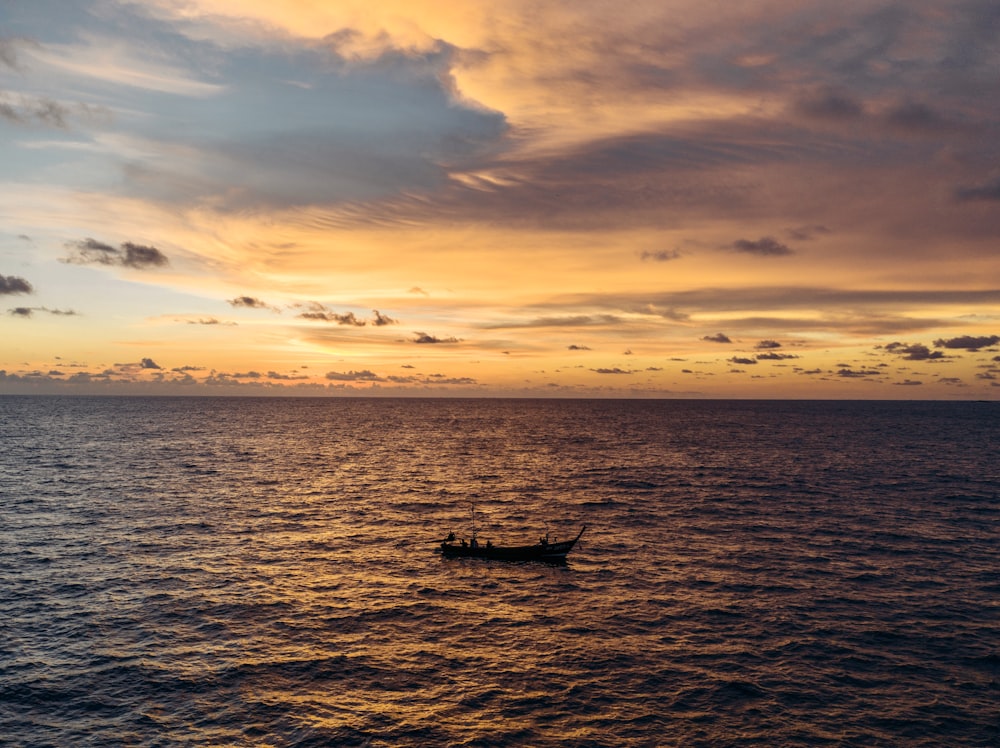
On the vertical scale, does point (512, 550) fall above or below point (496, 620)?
above

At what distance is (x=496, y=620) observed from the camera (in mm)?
47469

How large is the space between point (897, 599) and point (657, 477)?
67284mm

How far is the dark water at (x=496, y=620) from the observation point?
110ft

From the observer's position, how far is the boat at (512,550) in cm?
6172

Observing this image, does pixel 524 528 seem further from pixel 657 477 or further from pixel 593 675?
pixel 657 477

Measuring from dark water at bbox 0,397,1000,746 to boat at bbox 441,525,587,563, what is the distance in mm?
1456

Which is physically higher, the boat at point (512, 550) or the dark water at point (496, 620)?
the boat at point (512, 550)

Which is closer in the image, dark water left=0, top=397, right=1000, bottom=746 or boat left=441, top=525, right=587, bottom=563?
dark water left=0, top=397, right=1000, bottom=746

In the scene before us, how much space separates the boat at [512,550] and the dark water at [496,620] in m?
1.46

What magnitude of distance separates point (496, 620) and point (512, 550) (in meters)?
15.7

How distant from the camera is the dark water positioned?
33.4 m

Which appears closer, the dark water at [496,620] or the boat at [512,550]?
the dark water at [496,620]

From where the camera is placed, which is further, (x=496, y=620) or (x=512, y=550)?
(x=512, y=550)

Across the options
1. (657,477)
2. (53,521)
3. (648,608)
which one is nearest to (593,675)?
(648,608)
